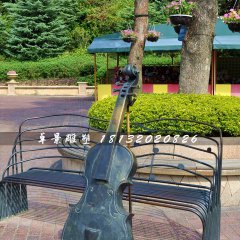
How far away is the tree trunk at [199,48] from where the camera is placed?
7.46 meters

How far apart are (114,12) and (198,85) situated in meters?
29.7

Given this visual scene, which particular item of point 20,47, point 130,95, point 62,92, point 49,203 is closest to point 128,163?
point 130,95

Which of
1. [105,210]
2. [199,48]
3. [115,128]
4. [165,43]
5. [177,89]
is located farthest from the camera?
[165,43]

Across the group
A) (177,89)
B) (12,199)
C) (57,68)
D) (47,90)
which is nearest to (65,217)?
(12,199)

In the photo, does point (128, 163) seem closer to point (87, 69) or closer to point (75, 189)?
point (75, 189)

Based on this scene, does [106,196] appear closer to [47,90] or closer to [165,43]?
[165,43]

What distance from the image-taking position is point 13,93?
28.7 m

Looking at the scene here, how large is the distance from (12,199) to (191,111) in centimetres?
255

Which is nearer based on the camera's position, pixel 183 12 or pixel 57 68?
pixel 183 12

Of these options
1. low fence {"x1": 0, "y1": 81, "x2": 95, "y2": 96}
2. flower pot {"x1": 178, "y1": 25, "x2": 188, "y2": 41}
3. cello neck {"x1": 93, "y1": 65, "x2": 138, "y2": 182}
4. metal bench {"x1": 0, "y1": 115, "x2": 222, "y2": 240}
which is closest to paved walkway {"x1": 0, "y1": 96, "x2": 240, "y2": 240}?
metal bench {"x1": 0, "y1": 115, "x2": 222, "y2": 240}

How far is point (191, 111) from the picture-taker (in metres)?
6.44

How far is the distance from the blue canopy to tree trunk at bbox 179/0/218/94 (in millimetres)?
9230

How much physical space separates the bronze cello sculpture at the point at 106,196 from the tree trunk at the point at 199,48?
4233mm

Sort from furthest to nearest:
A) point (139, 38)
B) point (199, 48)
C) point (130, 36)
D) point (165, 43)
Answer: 1. point (165, 43)
2. point (139, 38)
3. point (130, 36)
4. point (199, 48)
